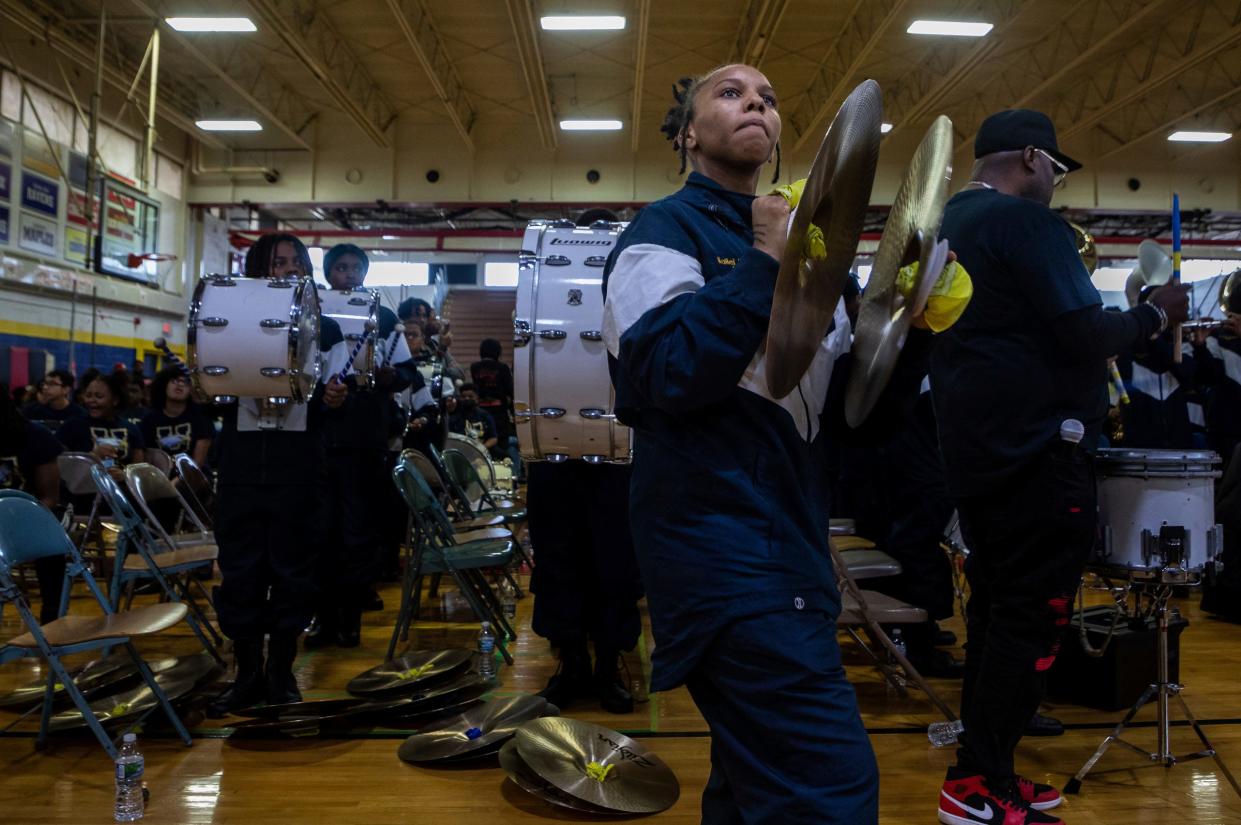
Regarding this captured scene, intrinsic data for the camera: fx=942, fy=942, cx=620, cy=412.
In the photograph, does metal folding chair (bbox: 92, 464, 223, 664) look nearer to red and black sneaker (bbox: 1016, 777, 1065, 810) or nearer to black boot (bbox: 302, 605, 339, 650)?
black boot (bbox: 302, 605, 339, 650)

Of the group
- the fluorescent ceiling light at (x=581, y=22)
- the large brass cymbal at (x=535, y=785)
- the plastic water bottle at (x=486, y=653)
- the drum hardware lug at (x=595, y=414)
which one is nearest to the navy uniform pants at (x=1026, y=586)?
the large brass cymbal at (x=535, y=785)

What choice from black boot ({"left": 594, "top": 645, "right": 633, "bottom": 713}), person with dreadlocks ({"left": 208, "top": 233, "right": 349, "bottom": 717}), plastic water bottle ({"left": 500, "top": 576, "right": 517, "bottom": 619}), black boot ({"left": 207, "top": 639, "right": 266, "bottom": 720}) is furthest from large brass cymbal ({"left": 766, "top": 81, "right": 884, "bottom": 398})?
plastic water bottle ({"left": 500, "top": 576, "right": 517, "bottom": 619})

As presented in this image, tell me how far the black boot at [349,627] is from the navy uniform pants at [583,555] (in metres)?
1.39

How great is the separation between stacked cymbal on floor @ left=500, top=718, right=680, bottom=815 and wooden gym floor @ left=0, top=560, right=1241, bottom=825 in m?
0.06

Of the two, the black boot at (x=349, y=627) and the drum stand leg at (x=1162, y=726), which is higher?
the drum stand leg at (x=1162, y=726)

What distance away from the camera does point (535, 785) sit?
2.80 metres

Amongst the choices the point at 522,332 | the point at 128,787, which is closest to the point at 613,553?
the point at 522,332

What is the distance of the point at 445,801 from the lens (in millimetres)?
2795

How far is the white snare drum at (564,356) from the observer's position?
11.0 ft

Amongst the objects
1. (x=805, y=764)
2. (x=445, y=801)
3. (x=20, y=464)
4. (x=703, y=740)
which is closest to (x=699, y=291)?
(x=805, y=764)

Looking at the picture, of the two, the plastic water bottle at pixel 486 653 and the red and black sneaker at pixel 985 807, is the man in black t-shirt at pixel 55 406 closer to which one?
the plastic water bottle at pixel 486 653

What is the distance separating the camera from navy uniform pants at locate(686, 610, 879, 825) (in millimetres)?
1256

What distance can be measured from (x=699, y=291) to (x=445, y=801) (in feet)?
6.86

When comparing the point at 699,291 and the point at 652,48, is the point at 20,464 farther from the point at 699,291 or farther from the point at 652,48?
the point at 652,48
